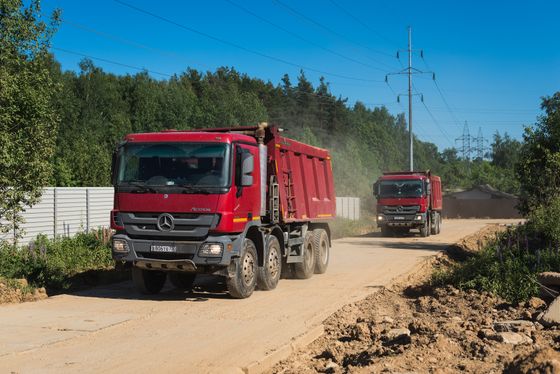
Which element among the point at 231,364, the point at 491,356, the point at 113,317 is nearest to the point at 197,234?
the point at 113,317

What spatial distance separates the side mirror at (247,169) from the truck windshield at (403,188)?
20.6 m

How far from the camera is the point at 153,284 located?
41.2 feet

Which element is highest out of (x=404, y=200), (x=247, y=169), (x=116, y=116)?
(x=116, y=116)

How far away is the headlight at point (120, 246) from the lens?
37.2 feet

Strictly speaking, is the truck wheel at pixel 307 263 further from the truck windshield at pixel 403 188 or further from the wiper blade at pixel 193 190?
the truck windshield at pixel 403 188

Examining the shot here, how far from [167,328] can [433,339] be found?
3.78m

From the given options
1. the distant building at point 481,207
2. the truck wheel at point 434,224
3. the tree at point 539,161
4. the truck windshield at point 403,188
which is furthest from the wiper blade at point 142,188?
the distant building at point 481,207

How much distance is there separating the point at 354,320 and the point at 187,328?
8.34ft

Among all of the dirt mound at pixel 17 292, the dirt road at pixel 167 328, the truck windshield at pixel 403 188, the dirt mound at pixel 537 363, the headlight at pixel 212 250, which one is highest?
the truck windshield at pixel 403 188

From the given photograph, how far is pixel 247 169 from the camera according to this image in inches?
449

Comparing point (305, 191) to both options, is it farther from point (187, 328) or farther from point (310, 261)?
point (187, 328)

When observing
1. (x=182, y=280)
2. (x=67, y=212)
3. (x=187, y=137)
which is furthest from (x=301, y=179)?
(x=67, y=212)

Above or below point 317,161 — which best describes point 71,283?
below

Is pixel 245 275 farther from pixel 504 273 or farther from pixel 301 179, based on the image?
pixel 504 273
